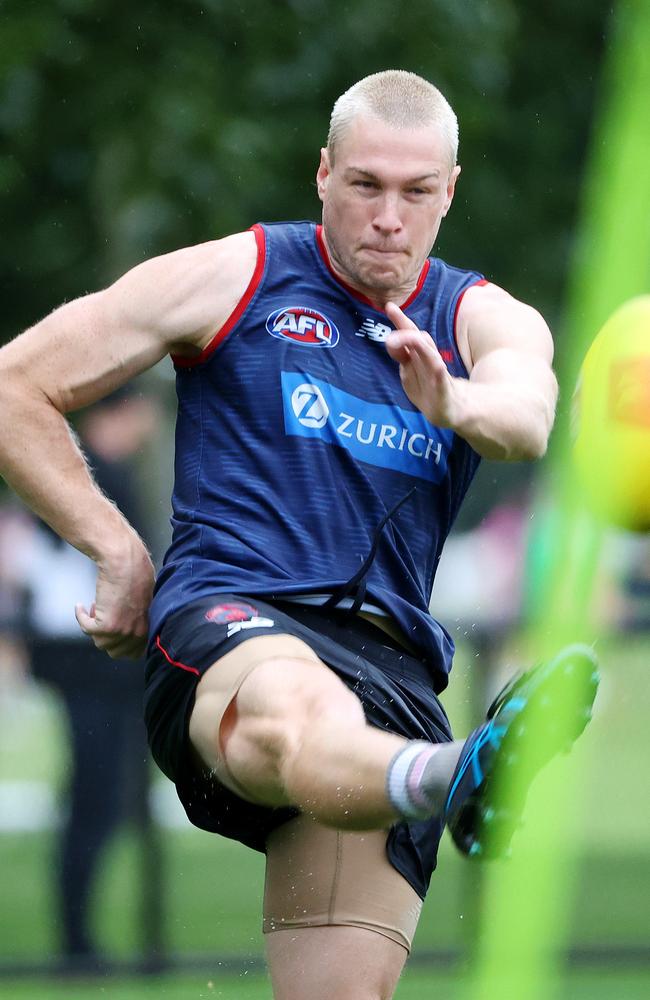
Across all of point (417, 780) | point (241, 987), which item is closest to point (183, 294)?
point (417, 780)

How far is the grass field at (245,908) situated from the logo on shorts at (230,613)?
3.98m

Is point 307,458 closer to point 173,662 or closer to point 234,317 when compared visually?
point 234,317

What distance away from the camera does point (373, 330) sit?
417cm

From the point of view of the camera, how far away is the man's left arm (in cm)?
360

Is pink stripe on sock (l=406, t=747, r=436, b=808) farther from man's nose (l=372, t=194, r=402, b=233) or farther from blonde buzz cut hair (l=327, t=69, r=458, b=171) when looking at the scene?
blonde buzz cut hair (l=327, t=69, r=458, b=171)

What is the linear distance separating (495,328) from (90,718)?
4.02 meters

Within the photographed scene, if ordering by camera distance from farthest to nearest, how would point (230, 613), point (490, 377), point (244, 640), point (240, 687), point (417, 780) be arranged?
point (490, 377)
point (230, 613)
point (244, 640)
point (240, 687)
point (417, 780)

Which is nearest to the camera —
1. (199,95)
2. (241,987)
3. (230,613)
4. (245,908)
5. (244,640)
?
(244,640)

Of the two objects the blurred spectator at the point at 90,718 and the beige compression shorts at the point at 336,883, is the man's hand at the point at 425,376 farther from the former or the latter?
the blurred spectator at the point at 90,718

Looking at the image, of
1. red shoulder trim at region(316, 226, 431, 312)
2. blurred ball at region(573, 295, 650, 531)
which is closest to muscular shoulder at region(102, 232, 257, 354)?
red shoulder trim at region(316, 226, 431, 312)

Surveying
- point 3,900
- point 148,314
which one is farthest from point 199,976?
point 148,314

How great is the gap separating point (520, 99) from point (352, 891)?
801cm

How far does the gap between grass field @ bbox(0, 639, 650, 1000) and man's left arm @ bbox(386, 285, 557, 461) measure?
12.5ft

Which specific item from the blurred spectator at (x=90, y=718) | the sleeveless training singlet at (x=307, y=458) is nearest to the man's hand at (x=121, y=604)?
the sleeveless training singlet at (x=307, y=458)
